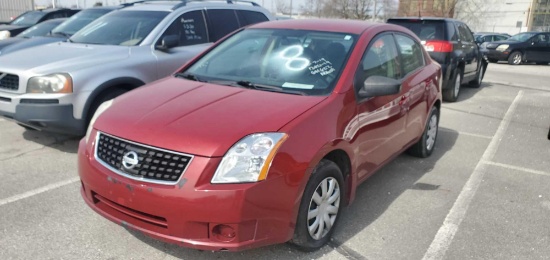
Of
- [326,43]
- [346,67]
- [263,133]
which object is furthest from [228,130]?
[326,43]

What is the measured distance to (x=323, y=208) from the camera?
10.7 feet

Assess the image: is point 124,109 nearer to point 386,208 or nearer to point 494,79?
point 386,208

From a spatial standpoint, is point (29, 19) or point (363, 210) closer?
point (363, 210)

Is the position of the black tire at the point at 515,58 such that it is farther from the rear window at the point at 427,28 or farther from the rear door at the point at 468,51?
the rear window at the point at 427,28

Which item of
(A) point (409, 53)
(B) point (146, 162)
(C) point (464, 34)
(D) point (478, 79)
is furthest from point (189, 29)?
(D) point (478, 79)

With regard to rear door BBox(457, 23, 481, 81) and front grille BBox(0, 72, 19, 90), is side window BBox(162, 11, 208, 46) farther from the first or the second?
rear door BBox(457, 23, 481, 81)

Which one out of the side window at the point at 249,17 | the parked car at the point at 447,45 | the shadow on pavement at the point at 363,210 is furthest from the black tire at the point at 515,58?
the side window at the point at 249,17

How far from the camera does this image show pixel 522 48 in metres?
20.5

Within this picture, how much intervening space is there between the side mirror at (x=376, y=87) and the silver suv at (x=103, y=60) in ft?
9.92

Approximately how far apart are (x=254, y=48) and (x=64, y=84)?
219 cm

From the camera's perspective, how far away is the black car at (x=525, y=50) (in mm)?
20516

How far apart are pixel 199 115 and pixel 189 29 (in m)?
3.69

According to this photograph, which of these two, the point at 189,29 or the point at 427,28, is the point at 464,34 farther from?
the point at 189,29

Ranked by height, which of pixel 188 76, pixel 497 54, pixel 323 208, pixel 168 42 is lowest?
pixel 497 54
